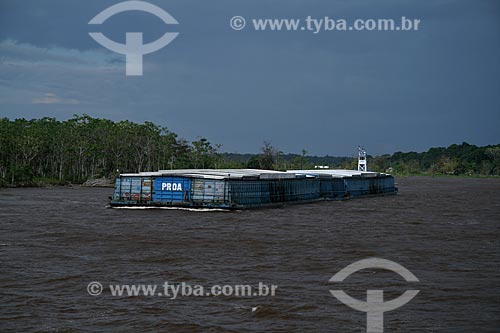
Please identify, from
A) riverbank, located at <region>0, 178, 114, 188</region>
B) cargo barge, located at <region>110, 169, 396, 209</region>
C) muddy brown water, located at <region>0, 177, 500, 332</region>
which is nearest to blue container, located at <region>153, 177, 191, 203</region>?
cargo barge, located at <region>110, 169, 396, 209</region>

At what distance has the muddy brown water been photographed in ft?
50.3

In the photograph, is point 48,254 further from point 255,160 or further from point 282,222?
point 255,160

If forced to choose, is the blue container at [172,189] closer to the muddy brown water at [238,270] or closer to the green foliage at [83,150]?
the muddy brown water at [238,270]

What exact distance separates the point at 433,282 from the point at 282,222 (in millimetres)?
21440

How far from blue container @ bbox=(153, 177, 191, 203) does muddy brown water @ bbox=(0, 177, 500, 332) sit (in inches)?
268

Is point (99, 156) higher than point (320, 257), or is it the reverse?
point (99, 156)

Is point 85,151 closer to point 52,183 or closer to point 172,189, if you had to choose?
point 52,183

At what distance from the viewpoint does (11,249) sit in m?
26.7

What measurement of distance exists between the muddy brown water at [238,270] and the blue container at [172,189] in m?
6.81

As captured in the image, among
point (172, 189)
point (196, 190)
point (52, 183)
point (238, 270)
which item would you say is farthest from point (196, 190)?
point (52, 183)

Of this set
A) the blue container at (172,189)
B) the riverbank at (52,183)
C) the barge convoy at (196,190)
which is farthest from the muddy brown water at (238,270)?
the riverbank at (52,183)

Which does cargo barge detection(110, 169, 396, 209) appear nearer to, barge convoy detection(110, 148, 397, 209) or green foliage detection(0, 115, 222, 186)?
barge convoy detection(110, 148, 397, 209)

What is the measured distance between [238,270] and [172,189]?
28791mm

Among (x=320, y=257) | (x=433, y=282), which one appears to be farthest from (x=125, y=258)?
(x=433, y=282)
